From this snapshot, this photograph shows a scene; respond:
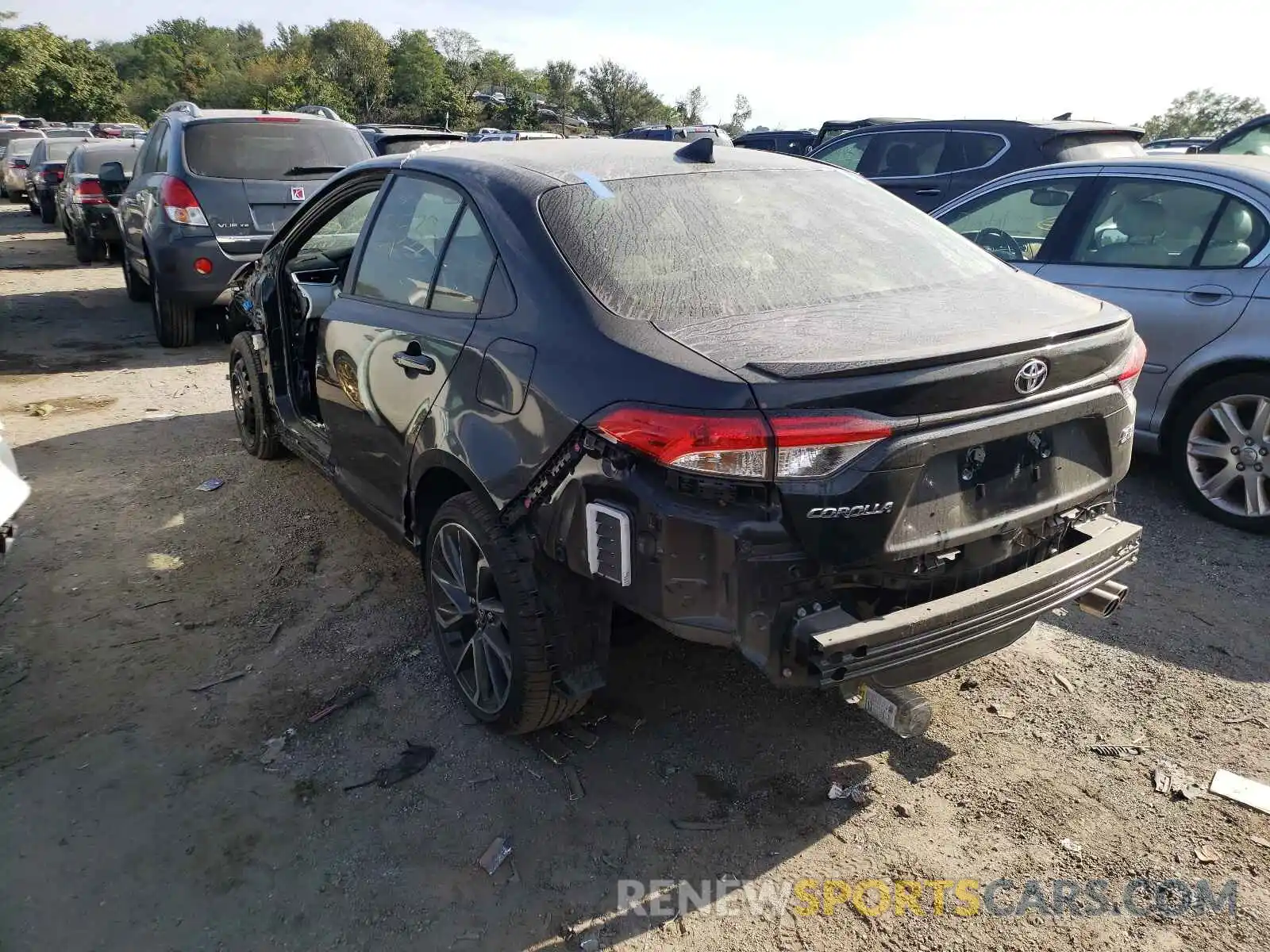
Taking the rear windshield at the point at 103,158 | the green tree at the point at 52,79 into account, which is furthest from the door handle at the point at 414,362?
the green tree at the point at 52,79

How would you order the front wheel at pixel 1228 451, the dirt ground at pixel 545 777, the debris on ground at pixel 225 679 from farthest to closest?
the front wheel at pixel 1228 451
the debris on ground at pixel 225 679
the dirt ground at pixel 545 777

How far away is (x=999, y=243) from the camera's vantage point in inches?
215

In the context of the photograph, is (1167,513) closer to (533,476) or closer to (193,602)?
(533,476)

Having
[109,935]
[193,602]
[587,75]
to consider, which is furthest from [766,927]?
[587,75]

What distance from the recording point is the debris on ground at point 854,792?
2.75 meters

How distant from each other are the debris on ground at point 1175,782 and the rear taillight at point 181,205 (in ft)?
24.8

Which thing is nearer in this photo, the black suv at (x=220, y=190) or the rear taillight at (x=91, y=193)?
the black suv at (x=220, y=190)

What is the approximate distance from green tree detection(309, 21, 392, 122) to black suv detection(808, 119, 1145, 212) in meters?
47.1

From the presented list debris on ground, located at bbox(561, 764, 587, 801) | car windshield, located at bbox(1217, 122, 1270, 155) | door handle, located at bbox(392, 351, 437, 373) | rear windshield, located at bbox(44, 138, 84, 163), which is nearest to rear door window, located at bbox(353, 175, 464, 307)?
door handle, located at bbox(392, 351, 437, 373)

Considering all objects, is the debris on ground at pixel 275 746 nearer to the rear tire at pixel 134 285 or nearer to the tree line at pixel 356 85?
the rear tire at pixel 134 285

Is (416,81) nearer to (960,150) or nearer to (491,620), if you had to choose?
(960,150)


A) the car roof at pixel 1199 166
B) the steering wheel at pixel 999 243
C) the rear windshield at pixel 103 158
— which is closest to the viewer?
the car roof at pixel 1199 166

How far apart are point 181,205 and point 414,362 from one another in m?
5.59

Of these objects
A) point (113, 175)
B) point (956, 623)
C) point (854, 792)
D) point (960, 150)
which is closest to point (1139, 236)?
point (956, 623)
